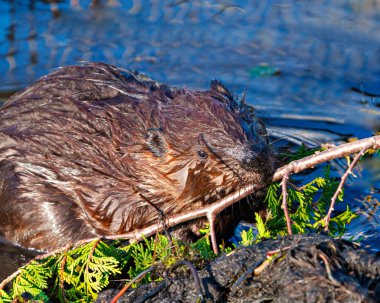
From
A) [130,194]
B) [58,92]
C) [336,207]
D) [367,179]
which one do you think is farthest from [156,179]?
[367,179]

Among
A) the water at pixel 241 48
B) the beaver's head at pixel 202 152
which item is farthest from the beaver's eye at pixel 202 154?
the water at pixel 241 48

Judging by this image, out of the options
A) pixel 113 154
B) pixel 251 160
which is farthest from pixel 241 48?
pixel 251 160

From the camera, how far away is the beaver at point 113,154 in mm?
3965

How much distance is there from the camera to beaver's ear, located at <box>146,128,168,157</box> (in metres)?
4.06

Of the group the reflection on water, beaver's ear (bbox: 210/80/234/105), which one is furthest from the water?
beaver's ear (bbox: 210/80/234/105)

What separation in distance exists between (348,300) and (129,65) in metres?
4.33

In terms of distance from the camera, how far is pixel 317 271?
8.88 feet

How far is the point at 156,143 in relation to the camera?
4.07 m

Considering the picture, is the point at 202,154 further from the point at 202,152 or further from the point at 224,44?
the point at 224,44

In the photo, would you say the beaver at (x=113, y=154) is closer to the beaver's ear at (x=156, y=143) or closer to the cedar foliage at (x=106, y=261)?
the beaver's ear at (x=156, y=143)

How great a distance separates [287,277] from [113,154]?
1.63 metres

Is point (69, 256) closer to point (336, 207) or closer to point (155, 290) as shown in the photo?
point (155, 290)

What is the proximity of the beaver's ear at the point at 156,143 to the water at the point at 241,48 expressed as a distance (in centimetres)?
171

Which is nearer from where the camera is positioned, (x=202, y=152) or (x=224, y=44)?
(x=202, y=152)
